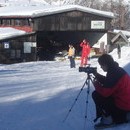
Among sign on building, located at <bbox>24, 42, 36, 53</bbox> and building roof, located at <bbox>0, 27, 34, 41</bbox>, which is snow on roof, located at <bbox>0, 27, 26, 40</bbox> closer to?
building roof, located at <bbox>0, 27, 34, 41</bbox>

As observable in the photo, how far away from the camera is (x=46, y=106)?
36.4ft

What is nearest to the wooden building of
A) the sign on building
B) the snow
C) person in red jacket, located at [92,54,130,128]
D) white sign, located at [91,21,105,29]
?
white sign, located at [91,21,105,29]

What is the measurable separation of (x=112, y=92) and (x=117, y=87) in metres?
0.12

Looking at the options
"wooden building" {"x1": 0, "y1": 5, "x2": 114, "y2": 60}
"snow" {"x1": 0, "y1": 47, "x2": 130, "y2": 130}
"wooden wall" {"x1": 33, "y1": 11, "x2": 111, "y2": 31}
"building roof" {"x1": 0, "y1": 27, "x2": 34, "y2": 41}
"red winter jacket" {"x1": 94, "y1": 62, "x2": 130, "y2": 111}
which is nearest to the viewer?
"red winter jacket" {"x1": 94, "y1": 62, "x2": 130, "y2": 111}

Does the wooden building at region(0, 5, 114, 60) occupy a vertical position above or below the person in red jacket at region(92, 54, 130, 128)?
above

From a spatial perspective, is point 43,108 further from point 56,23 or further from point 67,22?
point 67,22

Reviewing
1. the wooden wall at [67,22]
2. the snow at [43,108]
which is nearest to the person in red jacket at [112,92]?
the snow at [43,108]

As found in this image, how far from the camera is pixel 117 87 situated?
24.6ft

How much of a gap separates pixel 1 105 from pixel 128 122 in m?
4.38

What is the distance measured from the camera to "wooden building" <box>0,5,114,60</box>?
4069 centimetres

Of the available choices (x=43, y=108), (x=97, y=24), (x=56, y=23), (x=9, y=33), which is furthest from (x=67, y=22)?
(x=43, y=108)

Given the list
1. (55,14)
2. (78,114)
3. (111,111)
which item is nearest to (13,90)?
(78,114)

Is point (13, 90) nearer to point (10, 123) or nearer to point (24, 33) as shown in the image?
point (10, 123)

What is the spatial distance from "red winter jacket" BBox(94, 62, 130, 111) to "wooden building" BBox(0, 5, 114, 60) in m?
32.8
